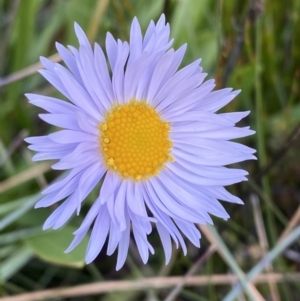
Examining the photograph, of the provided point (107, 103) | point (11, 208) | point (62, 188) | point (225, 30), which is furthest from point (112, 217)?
point (225, 30)

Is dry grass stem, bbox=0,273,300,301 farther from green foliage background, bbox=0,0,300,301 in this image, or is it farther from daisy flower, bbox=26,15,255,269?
daisy flower, bbox=26,15,255,269

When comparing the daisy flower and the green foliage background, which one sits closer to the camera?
the daisy flower

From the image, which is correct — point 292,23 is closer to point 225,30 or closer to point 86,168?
point 225,30

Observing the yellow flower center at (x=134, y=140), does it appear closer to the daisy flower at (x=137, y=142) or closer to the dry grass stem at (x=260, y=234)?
the daisy flower at (x=137, y=142)

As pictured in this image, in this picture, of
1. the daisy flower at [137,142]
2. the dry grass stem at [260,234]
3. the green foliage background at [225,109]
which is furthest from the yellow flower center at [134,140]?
the dry grass stem at [260,234]

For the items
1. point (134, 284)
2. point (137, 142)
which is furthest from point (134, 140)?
point (134, 284)

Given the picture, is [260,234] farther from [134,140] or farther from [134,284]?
[134,140]

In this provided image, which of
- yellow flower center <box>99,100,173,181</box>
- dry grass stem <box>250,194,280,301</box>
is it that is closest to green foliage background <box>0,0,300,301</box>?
dry grass stem <box>250,194,280,301</box>

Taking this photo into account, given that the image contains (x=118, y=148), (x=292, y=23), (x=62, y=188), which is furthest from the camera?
(x=292, y=23)
